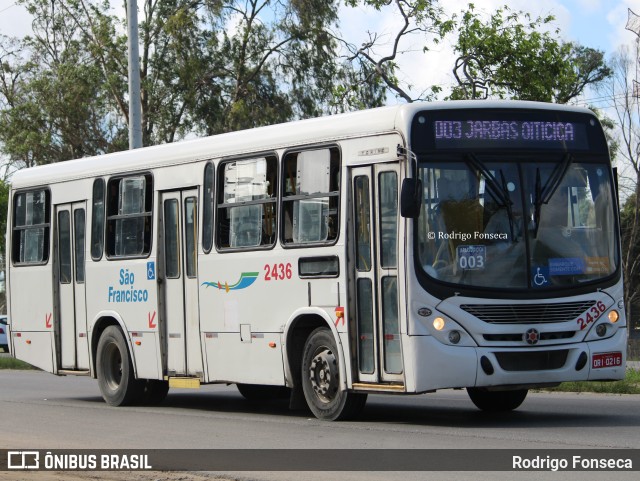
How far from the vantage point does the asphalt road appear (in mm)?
11414

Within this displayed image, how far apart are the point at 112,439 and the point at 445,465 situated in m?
4.28

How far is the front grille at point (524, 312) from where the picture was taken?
12.8m

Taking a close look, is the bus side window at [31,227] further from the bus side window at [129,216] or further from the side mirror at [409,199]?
the side mirror at [409,199]

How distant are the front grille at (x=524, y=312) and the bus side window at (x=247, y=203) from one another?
9.47 ft

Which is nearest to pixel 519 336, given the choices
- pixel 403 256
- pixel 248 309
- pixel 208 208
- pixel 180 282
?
pixel 403 256

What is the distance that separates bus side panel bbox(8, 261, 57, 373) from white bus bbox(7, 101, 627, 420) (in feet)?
10.8

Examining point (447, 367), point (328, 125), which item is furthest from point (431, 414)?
point (328, 125)

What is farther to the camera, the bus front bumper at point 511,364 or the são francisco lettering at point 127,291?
the são francisco lettering at point 127,291

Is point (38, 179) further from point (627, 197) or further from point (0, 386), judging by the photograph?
point (627, 197)

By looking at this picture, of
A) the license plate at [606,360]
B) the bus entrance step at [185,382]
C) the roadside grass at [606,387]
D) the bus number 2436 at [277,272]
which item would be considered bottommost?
the roadside grass at [606,387]

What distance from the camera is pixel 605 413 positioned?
14461 millimetres

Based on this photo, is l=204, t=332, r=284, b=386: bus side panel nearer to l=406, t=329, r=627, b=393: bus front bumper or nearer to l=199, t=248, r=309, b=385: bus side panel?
l=199, t=248, r=309, b=385: bus side panel

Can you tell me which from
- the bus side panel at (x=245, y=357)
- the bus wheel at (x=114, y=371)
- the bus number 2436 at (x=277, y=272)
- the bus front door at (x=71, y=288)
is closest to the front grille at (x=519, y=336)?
the bus number 2436 at (x=277, y=272)

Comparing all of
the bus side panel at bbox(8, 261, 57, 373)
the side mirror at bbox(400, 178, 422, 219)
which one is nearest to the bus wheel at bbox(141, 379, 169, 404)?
the bus side panel at bbox(8, 261, 57, 373)
